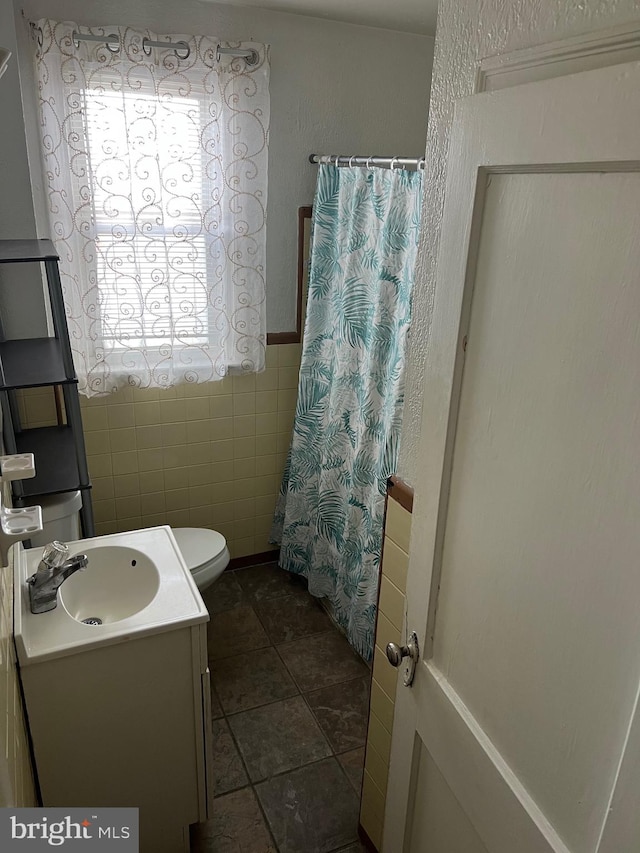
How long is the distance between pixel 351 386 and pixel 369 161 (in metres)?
0.82

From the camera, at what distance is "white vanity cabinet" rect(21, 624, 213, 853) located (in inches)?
→ 57.8

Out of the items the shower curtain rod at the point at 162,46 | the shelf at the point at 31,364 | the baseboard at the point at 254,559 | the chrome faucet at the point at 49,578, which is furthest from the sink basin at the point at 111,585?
the shower curtain rod at the point at 162,46

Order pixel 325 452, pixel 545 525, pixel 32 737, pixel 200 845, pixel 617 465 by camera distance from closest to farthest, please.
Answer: pixel 617 465 < pixel 545 525 < pixel 32 737 < pixel 200 845 < pixel 325 452

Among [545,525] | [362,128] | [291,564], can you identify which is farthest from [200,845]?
[362,128]

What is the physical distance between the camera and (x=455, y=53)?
3.49 feet

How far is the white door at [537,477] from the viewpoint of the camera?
73cm

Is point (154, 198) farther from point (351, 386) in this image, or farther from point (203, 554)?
point (203, 554)

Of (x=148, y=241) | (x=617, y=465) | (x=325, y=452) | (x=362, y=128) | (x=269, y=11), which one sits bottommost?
(x=325, y=452)

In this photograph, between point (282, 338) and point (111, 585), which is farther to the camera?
point (282, 338)

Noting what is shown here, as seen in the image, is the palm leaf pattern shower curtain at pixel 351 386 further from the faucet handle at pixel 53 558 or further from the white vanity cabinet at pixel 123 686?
the faucet handle at pixel 53 558

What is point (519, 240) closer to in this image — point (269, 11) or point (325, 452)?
point (325, 452)

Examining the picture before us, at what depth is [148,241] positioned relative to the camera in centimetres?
241

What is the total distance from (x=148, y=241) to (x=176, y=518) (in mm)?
1243

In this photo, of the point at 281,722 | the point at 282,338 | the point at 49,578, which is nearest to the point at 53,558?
the point at 49,578
